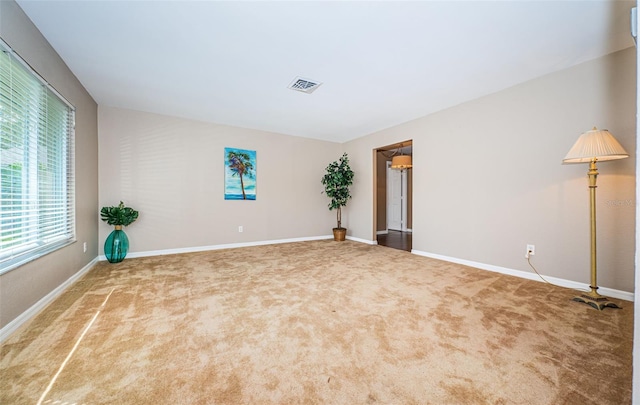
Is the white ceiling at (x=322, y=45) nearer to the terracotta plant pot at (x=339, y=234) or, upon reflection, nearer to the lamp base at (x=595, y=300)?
the lamp base at (x=595, y=300)

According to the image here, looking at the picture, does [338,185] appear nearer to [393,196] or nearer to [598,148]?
[393,196]

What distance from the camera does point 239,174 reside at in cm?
488

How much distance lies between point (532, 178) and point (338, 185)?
3.32 meters

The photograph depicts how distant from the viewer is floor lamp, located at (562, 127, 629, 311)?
81.9 inches

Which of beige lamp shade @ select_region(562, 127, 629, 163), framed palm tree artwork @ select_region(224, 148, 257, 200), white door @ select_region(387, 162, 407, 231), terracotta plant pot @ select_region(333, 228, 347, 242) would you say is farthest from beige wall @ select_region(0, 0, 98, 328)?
white door @ select_region(387, 162, 407, 231)

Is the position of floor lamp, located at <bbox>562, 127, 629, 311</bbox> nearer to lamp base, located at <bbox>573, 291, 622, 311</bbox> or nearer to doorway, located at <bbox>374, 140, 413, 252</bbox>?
lamp base, located at <bbox>573, 291, 622, 311</bbox>

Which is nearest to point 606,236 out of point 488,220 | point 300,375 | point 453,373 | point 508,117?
point 488,220

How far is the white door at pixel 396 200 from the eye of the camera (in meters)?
7.57

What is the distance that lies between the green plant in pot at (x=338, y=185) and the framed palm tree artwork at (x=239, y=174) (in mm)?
1604

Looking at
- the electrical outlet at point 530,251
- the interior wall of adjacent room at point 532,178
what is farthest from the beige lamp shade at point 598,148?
the electrical outlet at point 530,251

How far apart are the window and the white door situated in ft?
22.3

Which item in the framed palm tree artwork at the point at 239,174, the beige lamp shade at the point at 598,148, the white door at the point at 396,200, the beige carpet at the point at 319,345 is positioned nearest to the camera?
the beige carpet at the point at 319,345

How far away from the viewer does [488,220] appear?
334 centimetres

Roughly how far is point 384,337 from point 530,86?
3.31m
